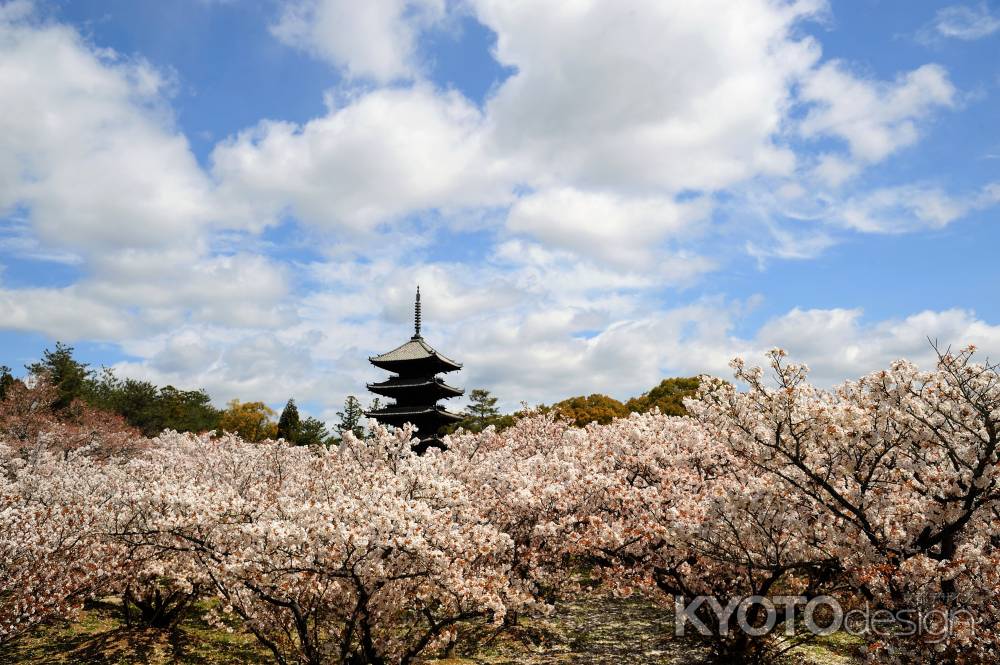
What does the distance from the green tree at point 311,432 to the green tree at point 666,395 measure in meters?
27.8

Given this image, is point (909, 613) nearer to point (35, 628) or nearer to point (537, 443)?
point (35, 628)

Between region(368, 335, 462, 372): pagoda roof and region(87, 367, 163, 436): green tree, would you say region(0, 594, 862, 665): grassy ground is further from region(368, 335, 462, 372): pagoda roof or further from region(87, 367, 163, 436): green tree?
region(87, 367, 163, 436): green tree

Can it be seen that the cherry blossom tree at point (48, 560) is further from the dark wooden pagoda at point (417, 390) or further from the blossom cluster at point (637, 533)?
the dark wooden pagoda at point (417, 390)

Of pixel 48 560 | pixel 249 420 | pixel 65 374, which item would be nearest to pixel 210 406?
pixel 249 420

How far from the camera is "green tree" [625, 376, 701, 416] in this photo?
44875 mm

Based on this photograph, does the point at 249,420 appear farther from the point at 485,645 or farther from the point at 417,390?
the point at 485,645

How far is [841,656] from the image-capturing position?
1084 cm

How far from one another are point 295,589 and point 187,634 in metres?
6.35

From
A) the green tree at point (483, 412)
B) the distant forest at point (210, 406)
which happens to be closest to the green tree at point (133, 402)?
the distant forest at point (210, 406)

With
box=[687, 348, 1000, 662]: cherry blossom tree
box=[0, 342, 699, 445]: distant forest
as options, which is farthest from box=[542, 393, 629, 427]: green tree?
box=[687, 348, 1000, 662]: cherry blossom tree

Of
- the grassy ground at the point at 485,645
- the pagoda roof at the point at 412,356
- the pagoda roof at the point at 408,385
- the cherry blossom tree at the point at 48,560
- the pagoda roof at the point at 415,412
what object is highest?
the pagoda roof at the point at 412,356

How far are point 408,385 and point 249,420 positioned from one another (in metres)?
41.9

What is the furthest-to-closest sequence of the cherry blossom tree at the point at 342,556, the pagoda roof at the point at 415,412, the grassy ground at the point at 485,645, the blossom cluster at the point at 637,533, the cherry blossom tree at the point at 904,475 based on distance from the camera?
the pagoda roof at the point at 415,412 → the grassy ground at the point at 485,645 → the cherry blossom tree at the point at 342,556 → the blossom cluster at the point at 637,533 → the cherry blossom tree at the point at 904,475

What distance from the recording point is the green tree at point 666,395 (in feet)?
147
